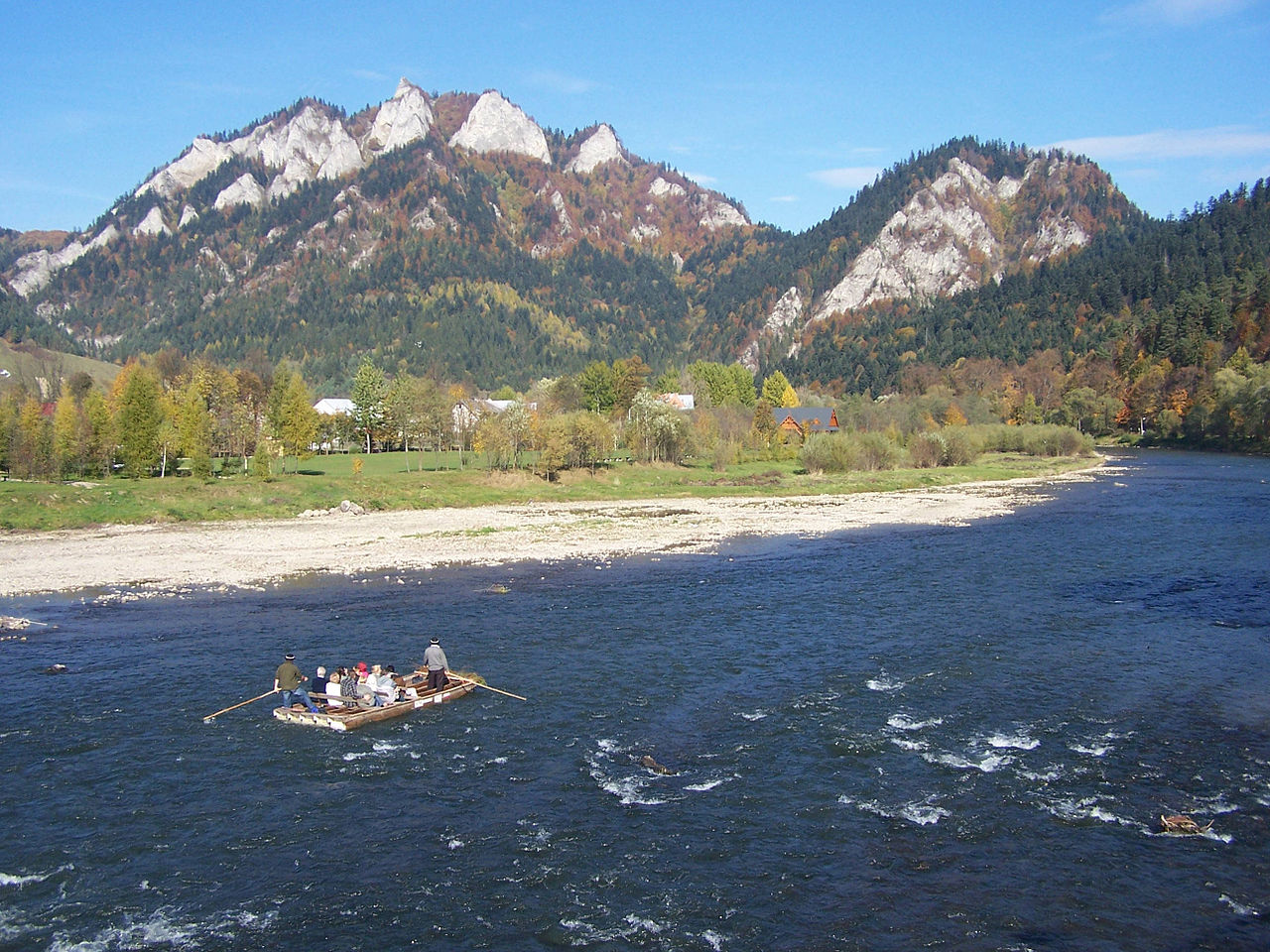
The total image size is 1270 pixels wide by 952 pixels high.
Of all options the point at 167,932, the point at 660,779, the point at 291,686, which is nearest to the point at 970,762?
the point at 660,779

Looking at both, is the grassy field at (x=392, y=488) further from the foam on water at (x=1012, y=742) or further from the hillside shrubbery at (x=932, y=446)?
the foam on water at (x=1012, y=742)

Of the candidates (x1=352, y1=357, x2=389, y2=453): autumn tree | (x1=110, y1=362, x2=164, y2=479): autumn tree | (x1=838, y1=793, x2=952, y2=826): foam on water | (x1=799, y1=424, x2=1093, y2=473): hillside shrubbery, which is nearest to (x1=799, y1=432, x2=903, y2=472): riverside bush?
(x1=799, y1=424, x2=1093, y2=473): hillside shrubbery

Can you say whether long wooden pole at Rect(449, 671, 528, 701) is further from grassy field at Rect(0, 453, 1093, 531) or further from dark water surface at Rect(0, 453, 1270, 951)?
grassy field at Rect(0, 453, 1093, 531)

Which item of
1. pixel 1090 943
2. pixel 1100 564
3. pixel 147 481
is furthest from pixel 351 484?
pixel 1090 943

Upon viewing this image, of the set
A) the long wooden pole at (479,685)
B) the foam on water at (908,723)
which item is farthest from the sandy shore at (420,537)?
the foam on water at (908,723)

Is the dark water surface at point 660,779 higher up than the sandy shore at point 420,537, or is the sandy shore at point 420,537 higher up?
the sandy shore at point 420,537

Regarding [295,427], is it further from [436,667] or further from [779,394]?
[779,394]

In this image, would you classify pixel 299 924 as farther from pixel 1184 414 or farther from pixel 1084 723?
pixel 1184 414
